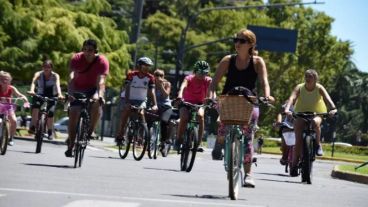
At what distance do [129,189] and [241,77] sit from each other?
5.66 feet

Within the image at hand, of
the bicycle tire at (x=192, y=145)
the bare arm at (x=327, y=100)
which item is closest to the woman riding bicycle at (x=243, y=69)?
the bicycle tire at (x=192, y=145)

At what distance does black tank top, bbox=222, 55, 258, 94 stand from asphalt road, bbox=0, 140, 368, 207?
115 cm

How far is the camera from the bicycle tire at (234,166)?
11242mm

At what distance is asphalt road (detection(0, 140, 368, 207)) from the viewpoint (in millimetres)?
10055

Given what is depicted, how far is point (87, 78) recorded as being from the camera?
15.9 m

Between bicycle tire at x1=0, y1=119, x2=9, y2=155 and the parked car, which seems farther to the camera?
the parked car

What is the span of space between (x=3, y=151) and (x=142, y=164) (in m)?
2.19

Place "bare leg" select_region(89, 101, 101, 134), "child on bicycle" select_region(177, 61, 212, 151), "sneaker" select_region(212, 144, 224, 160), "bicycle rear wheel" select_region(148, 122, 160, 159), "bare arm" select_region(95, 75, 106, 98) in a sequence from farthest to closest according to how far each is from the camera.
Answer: "sneaker" select_region(212, 144, 224, 160) < "bicycle rear wheel" select_region(148, 122, 160, 159) < "child on bicycle" select_region(177, 61, 212, 151) < "bare leg" select_region(89, 101, 101, 134) < "bare arm" select_region(95, 75, 106, 98)

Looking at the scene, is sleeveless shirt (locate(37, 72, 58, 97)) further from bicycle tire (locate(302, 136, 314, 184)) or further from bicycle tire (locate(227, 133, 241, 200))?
bicycle tire (locate(227, 133, 241, 200))

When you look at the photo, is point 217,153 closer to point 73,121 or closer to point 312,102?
point 312,102

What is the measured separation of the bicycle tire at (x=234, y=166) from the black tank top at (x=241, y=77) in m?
0.77

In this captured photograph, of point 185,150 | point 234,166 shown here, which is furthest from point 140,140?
point 234,166

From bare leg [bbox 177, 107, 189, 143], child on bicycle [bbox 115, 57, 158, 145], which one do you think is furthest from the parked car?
bare leg [bbox 177, 107, 189, 143]

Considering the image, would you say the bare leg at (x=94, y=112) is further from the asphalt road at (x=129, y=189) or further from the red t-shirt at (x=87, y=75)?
the asphalt road at (x=129, y=189)
